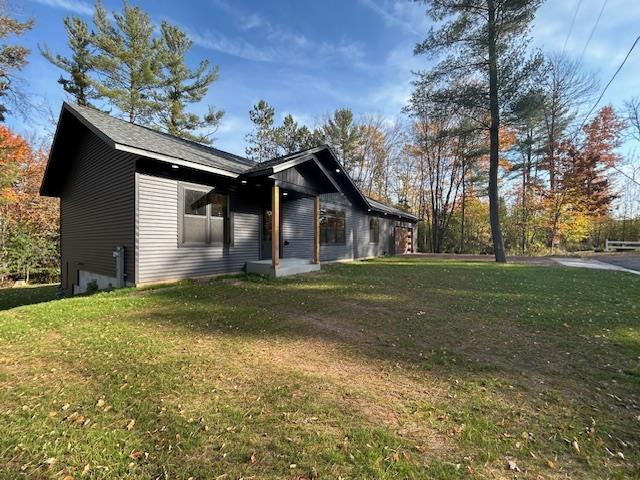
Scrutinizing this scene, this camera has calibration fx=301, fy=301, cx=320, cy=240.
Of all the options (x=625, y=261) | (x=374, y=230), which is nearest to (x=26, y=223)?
(x=374, y=230)

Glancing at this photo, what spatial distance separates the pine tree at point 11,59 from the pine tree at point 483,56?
15.7 metres

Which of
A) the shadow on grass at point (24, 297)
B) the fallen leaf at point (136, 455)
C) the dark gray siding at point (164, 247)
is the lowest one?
the shadow on grass at point (24, 297)

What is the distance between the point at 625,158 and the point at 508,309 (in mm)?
25090

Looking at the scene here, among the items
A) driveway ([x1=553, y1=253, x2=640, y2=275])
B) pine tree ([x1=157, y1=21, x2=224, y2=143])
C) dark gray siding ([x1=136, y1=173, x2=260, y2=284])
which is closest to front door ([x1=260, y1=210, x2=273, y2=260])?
dark gray siding ([x1=136, y1=173, x2=260, y2=284])

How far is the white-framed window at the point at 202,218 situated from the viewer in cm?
783

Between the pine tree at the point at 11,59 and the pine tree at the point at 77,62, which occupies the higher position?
the pine tree at the point at 77,62

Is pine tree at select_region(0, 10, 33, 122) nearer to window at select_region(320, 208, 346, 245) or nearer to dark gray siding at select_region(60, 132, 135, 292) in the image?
dark gray siding at select_region(60, 132, 135, 292)

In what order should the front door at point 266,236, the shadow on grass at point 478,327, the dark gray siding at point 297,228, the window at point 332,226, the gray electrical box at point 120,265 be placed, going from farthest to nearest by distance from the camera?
the window at point 332,226 < the dark gray siding at point 297,228 < the front door at point 266,236 < the gray electrical box at point 120,265 < the shadow on grass at point 478,327

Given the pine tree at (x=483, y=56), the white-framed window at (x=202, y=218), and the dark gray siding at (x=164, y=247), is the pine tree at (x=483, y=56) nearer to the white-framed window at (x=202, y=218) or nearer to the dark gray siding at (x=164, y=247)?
the white-framed window at (x=202, y=218)

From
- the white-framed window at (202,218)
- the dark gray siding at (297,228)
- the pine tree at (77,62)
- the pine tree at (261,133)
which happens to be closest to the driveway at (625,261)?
the dark gray siding at (297,228)

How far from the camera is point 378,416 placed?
2.22 metres

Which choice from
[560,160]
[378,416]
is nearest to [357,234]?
[378,416]

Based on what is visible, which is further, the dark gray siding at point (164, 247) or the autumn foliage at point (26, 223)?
the autumn foliage at point (26, 223)

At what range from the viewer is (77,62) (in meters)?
17.0
